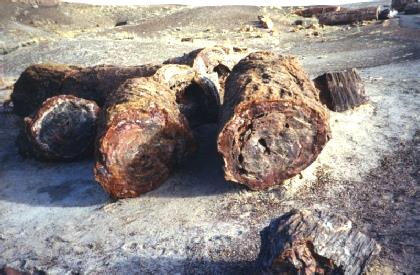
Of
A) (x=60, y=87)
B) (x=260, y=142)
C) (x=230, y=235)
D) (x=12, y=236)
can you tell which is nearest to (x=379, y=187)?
(x=260, y=142)

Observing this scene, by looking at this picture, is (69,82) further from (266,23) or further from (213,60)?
(266,23)

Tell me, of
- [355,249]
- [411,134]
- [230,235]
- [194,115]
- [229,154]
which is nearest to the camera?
[355,249]

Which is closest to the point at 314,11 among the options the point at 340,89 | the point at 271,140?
the point at 340,89

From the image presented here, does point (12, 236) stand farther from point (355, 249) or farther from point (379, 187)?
point (379, 187)

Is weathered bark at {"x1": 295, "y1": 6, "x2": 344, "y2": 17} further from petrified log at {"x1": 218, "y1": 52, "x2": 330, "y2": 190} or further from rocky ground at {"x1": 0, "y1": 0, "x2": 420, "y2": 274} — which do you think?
petrified log at {"x1": 218, "y1": 52, "x2": 330, "y2": 190}

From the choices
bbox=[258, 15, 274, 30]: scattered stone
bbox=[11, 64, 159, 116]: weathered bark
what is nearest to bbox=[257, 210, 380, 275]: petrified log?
bbox=[11, 64, 159, 116]: weathered bark

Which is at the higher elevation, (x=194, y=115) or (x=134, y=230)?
(x=194, y=115)

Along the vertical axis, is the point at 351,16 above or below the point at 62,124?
below
